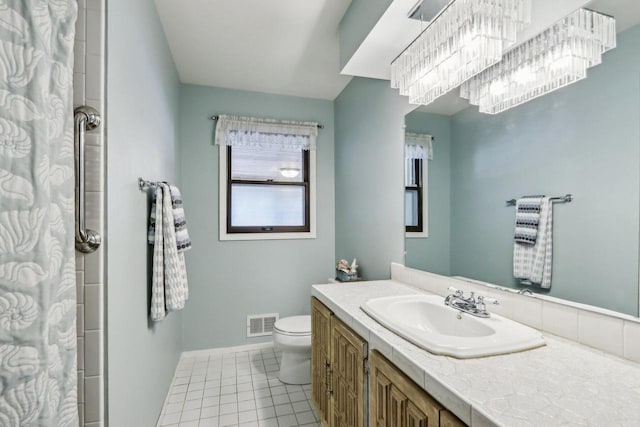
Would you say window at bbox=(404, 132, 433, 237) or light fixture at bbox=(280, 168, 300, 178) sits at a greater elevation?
light fixture at bbox=(280, 168, 300, 178)

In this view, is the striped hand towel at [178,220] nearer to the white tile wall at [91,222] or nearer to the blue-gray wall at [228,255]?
the white tile wall at [91,222]

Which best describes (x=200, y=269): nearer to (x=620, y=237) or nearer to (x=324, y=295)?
(x=324, y=295)

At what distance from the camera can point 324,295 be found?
1683mm

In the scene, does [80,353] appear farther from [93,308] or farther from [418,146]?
[418,146]

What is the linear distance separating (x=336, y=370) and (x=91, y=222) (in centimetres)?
124

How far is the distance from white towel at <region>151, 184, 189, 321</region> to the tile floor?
0.80 metres

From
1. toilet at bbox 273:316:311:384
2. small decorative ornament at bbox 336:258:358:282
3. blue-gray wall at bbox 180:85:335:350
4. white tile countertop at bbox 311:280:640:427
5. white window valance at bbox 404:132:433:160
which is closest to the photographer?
white tile countertop at bbox 311:280:640:427

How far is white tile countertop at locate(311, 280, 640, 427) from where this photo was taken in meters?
0.64

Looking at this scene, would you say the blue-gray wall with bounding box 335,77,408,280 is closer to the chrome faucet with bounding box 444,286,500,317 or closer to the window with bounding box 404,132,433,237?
the window with bounding box 404,132,433,237

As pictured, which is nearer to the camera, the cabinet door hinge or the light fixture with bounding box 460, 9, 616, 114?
the light fixture with bounding box 460, 9, 616, 114

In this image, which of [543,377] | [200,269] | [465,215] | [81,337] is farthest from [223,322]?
[543,377]

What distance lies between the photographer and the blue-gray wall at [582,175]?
0.90m

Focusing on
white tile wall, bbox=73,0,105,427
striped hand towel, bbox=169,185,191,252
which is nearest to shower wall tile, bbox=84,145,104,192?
white tile wall, bbox=73,0,105,427

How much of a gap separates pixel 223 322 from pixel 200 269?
1.83 ft
